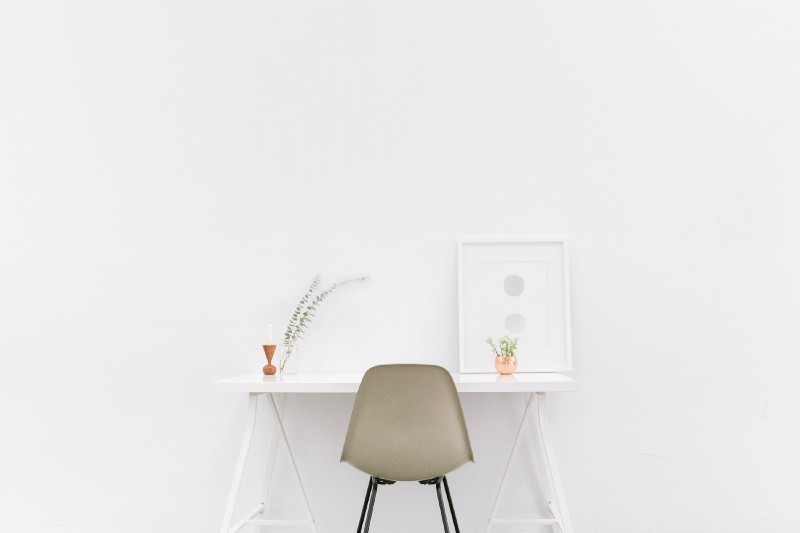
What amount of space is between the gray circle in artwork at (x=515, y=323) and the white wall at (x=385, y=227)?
25 centimetres

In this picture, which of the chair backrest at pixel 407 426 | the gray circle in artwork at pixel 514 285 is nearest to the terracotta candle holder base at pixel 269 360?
the chair backrest at pixel 407 426

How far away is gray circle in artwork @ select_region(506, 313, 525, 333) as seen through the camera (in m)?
2.60

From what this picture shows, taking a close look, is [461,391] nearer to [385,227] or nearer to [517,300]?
[517,300]

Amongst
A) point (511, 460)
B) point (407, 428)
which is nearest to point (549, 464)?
point (511, 460)

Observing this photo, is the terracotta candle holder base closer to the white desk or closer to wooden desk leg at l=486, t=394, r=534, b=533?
the white desk

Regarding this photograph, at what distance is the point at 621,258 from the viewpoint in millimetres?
2668

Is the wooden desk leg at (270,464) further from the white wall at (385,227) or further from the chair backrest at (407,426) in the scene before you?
the chair backrest at (407,426)

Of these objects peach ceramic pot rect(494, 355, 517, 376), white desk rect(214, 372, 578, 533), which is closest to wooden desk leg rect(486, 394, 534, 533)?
white desk rect(214, 372, 578, 533)

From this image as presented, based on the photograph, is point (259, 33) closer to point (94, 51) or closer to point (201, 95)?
point (201, 95)

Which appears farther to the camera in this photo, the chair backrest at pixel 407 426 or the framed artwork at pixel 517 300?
the framed artwork at pixel 517 300

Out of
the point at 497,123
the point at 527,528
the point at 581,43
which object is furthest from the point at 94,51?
the point at 527,528

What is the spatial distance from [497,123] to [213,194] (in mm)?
1358

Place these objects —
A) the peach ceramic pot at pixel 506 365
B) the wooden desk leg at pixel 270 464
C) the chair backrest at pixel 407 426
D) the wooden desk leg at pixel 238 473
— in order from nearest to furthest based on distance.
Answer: the chair backrest at pixel 407 426 → the wooden desk leg at pixel 238 473 → the peach ceramic pot at pixel 506 365 → the wooden desk leg at pixel 270 464

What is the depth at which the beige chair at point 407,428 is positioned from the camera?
6.74 ft
